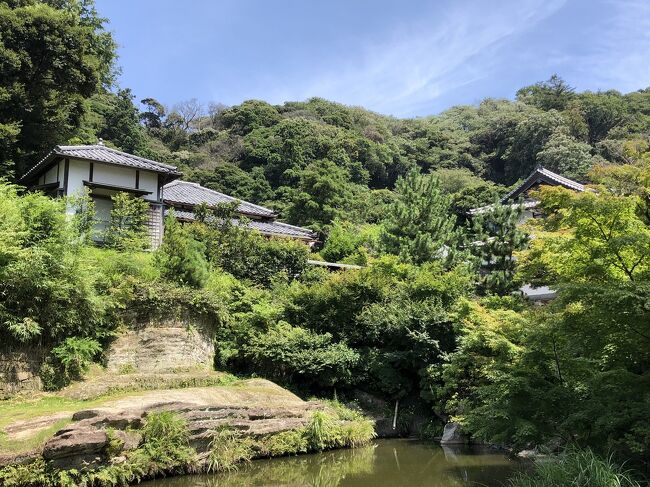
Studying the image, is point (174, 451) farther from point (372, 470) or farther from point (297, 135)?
point (297, 135)

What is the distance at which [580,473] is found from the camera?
6301 millimetres

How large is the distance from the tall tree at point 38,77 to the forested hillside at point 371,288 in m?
0.07

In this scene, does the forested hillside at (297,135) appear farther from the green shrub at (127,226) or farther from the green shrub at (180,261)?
the green shrub at (180,261)

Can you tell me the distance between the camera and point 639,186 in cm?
876

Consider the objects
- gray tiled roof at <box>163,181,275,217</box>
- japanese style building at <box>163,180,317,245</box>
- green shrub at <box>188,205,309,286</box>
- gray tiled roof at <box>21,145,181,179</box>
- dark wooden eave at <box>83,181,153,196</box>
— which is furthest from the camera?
gray tiled roof at <box>163,181,275,217</box>

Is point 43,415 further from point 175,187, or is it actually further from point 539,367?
point 175,187

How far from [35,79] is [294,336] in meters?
16.3

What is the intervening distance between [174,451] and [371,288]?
363 inches

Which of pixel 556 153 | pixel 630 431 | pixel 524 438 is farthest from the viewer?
pixel 556 153

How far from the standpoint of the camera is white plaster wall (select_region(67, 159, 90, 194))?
20.0 metres

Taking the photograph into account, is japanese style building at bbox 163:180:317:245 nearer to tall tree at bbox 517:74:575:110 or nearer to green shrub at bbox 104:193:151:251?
green shrub at bbox 104:193:151:251

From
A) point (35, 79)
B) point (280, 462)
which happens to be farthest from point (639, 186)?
point (35, 79)

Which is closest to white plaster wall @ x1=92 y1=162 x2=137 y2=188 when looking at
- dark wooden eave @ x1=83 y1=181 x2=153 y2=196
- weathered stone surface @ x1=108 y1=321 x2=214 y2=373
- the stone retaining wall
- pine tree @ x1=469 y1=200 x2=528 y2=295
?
dark wooden eave @ x1=83 y1=181 x2=153 y2=196

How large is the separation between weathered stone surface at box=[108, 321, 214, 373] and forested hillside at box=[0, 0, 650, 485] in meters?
0.56
